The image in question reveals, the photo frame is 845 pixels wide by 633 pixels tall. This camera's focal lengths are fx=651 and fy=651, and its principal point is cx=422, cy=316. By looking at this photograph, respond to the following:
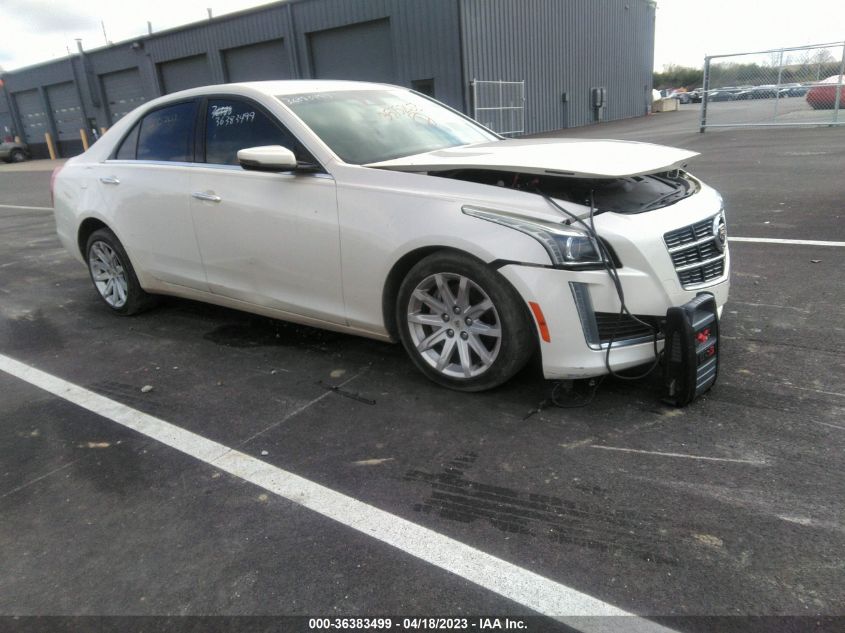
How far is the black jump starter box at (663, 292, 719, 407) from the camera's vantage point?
3027mm

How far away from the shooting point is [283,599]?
219 cm

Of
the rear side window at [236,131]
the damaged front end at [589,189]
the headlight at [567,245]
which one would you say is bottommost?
the headlight at [567,245]

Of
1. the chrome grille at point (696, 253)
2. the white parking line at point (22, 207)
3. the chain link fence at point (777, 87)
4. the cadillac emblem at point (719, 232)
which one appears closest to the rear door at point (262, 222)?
the chrome grille at point (696, 253)

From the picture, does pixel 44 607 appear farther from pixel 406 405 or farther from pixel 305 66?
pixel 305 66

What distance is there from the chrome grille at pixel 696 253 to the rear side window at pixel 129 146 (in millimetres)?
3969

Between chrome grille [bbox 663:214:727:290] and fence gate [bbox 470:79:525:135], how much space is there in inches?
710

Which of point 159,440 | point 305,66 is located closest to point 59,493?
point 159,440

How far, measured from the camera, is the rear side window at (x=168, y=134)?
4574mm

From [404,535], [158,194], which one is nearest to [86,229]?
[158,194]

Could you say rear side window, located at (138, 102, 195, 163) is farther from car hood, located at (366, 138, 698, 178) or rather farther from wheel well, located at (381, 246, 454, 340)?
wheel well, located at (381, 246, 454, 340)

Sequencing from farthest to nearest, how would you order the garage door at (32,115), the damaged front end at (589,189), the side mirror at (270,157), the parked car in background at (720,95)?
the garage door at (32,115)
the parked car in background at (720,95)
the side mirror at (270,157)
the damaged front end at (589,189)

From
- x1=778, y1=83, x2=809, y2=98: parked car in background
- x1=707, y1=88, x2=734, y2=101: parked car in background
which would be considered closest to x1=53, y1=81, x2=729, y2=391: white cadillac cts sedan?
x1=778, y1=83, x2=809, y2=98: parked car in background

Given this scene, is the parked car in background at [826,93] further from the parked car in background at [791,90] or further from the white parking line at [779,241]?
the white parking line at [779,241]

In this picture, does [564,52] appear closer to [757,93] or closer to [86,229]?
[757,93]
